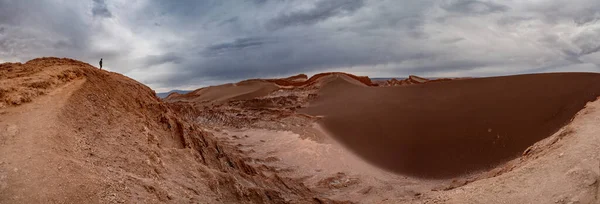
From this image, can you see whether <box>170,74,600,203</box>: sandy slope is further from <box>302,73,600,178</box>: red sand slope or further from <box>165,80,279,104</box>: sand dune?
<box>165,80,279,104</box>: sand dune

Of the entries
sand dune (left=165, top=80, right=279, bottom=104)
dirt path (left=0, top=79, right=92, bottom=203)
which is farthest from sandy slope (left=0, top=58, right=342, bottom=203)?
sand dune (left=165, top=80, right=279, bottom=104)

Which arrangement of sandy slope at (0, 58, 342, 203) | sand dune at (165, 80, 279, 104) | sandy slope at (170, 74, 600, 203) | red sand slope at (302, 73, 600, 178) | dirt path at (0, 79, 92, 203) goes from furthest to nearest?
sand dune at (165, 80, 279, 104)
red sand slope at (302, 73, 600, 178)
sandy slope at (170, 74, 600, 203)
sandy slope at (0, 58, 342, 203)
dirt path at (0, 79, 92, 203)

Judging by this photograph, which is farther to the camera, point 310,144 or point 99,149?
point 310,144

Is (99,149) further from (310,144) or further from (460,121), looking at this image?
(460,121)

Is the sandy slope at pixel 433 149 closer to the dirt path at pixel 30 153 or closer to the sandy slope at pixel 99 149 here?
the sandy slope at pixel 99 149

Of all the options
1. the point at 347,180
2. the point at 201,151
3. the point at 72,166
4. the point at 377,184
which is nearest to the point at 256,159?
the point at 347,180

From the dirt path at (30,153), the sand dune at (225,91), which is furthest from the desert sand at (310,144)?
the sand dune at (225,91)

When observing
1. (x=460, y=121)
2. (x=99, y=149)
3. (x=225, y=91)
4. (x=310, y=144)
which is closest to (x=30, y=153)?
(x=99, y=149)
